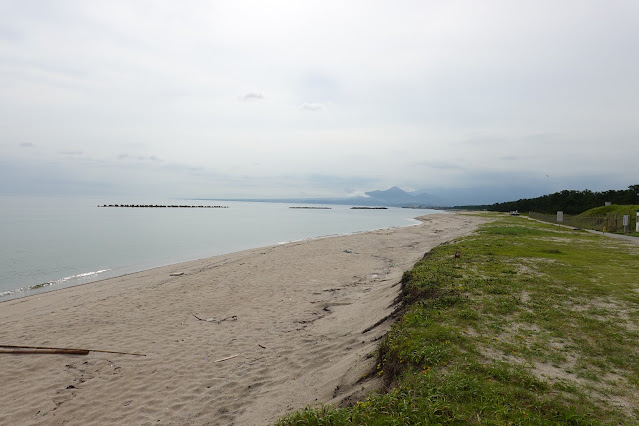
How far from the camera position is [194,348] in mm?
9438

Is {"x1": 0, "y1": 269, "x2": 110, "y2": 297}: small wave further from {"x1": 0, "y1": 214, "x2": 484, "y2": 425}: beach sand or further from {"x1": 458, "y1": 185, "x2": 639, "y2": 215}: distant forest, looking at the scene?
{"x1": 458, "y1": 185, "x2": 639, "y2": 215}: distant forest

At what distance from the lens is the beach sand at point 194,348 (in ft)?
21.5

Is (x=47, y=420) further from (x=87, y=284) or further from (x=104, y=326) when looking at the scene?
(x=87, y=284)

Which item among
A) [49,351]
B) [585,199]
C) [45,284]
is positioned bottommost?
[45,284]

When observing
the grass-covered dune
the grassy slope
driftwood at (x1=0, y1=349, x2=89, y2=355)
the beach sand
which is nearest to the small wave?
the beach sand

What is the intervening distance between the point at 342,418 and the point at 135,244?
41.7 meters

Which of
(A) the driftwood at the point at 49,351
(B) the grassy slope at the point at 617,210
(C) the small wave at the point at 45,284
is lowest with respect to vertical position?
(C) the small wave at the point at 45,284

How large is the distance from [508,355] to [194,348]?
793cm

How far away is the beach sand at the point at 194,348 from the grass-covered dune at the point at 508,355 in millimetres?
1029

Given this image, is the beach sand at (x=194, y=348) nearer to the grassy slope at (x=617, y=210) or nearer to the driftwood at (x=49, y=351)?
the driftwood at (x=49, y=351)

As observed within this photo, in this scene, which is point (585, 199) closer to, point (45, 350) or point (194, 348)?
point (194, 348)

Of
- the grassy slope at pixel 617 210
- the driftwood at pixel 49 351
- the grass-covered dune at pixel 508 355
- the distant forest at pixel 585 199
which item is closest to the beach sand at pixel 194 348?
the driftwood at pixel 49 351

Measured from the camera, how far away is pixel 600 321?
7344 millimetres

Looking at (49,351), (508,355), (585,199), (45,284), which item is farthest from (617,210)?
(45,284)
